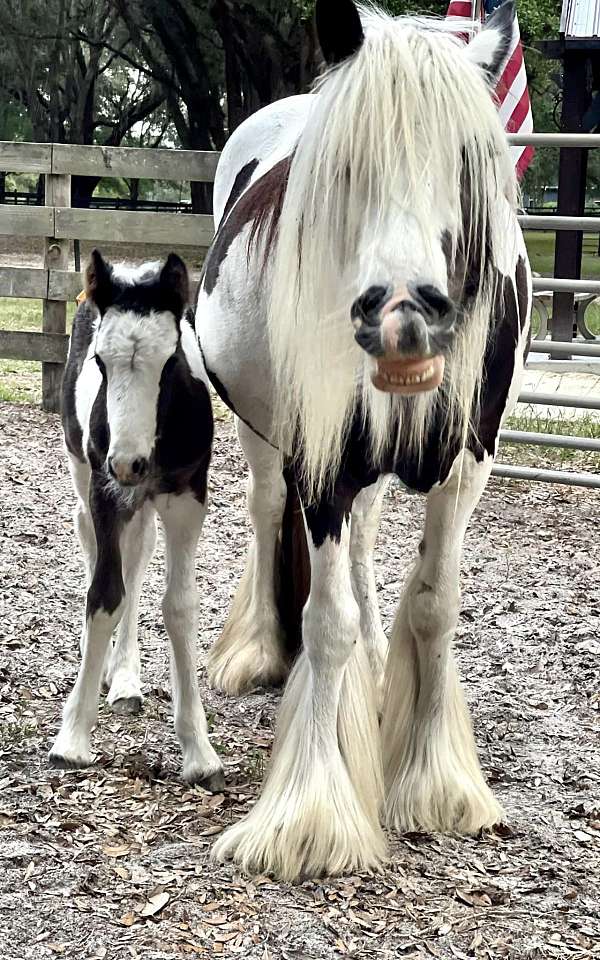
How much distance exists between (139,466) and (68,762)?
38.9 inches

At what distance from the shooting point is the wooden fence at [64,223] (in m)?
8.13

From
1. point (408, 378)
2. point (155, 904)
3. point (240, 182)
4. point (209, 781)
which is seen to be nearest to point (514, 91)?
point (240, 182)

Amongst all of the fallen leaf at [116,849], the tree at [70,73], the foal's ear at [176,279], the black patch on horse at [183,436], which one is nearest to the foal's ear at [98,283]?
the foal's ear at [176,279]

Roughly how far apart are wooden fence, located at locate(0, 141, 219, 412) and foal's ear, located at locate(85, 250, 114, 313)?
213 inches

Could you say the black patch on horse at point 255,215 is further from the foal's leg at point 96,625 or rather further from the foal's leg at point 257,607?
the foal's leg at point 96,625

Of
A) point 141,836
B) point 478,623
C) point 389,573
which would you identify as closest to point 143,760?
point 141,836

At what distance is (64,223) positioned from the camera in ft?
26.7

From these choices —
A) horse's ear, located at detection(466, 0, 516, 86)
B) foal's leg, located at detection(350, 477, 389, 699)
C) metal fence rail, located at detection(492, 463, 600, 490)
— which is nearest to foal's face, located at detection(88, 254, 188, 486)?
horse's ear, located at detection(466, 0, 516, 86)

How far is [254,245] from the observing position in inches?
119

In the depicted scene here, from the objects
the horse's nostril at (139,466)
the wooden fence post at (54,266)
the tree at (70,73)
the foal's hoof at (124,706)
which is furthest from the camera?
the tree at (70,73)

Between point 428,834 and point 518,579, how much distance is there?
2422 millimetres

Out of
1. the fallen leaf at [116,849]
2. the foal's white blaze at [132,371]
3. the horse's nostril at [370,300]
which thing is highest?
the horse's nostril at [370,300]

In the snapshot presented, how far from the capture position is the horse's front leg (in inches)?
109

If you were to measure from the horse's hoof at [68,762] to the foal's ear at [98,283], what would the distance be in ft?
4.20
